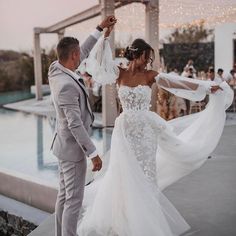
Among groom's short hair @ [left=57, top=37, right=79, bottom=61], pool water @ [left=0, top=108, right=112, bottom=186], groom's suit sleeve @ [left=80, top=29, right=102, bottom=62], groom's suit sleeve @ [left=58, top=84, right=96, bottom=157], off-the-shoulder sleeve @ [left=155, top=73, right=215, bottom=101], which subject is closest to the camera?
groom's suit sleeve @ [left=58, top=84, right=96, bottom=157]

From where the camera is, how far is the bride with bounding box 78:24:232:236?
3025mm

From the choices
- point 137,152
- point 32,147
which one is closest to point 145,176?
point 137,152

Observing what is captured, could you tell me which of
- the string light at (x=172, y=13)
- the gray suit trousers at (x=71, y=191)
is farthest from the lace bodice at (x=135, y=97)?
the string light at (x=172, y=13)

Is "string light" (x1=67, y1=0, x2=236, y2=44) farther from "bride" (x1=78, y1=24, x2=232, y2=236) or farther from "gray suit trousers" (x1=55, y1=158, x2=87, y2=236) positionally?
"gray suit trousers" (x1=55, y1=158, x2=87, y2=236)

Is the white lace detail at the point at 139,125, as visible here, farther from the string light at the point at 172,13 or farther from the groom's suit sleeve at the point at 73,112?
the string light at the point at 172,13

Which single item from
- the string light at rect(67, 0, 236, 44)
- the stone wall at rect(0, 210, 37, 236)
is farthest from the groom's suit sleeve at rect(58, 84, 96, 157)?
the string light at rect(67, 0, 236, 44)

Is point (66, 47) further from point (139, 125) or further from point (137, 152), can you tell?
point (137, 152)

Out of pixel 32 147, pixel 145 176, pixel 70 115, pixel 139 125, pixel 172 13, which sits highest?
pixel 172 13

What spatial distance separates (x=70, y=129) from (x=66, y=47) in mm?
477

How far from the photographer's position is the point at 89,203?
140 inches

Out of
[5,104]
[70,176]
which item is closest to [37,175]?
[70,176]

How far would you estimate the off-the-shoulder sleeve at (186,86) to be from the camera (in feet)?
10.8

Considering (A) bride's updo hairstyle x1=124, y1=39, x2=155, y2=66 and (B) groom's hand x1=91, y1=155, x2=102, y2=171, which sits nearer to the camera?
(B) groom's hand x1=91, y1=155, x2=102, y2=171

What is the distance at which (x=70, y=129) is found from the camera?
2.44 meters
